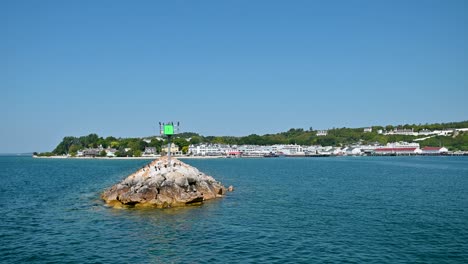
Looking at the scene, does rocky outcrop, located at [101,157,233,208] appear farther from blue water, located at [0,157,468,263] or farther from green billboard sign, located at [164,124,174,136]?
green billboard sign, located at [164,124,174,136]

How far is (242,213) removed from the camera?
39.9m

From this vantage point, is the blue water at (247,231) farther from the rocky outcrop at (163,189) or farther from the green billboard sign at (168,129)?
the green billboard sign at (168,129)

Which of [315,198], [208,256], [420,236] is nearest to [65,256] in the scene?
[208,256]

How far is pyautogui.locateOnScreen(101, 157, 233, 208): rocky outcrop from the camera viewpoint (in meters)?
45.5

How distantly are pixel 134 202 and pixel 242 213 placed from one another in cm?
1290

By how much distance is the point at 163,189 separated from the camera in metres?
46.8

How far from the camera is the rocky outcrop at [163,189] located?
149 ft

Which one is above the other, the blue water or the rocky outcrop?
the rocky outcrop

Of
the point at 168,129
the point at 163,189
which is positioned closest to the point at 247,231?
the point at 163,189

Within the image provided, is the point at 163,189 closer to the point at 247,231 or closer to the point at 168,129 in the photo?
the point at 247,231

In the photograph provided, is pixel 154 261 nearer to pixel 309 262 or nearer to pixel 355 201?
pixel 309 262

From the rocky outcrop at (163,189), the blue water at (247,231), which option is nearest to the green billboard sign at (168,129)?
the rocky outcrop at (163,189)

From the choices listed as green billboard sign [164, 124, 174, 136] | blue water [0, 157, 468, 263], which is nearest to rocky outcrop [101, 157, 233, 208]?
blue water [0, 157, 468, 263]

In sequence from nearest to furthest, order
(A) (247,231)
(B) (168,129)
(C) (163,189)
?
(A) (247,231)
(C) (163,189)
(B) (168,129)
